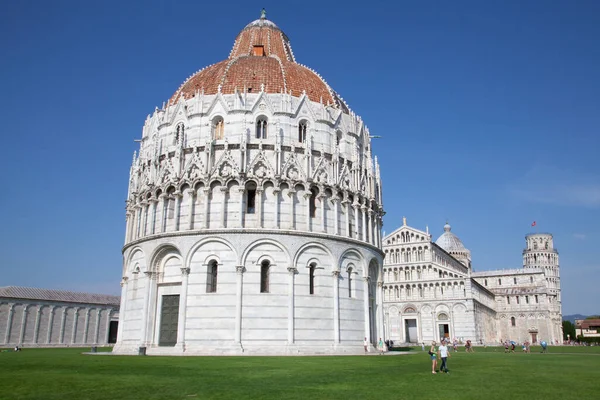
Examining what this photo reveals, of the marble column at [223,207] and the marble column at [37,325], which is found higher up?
the marble column at [223,207]

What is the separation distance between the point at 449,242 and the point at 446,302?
38772 mm

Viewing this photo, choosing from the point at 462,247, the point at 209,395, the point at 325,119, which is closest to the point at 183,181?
the point at 325,119

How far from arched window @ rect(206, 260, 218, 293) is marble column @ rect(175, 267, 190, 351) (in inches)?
56.7

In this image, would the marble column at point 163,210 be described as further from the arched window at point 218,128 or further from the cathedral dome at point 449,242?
the cathedral dome at point 449,242

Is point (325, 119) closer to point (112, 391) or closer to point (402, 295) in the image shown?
point (112, 391)

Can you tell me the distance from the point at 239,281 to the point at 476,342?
60923 millimetres

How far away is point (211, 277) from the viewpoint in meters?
34.2

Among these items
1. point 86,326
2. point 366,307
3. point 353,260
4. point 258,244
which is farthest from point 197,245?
point 86,326

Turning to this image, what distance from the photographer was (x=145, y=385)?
50.2 ft

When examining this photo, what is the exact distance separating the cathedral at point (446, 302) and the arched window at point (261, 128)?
5704cm

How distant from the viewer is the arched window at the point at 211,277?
33.9 m

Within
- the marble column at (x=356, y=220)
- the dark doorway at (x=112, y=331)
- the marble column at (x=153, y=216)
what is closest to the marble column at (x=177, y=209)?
the marble column at (x=153, y=216)

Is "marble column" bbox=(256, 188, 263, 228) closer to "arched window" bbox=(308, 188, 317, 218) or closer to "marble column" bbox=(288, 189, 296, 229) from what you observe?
"marble column" bbox=(288, 189, 296, 229)

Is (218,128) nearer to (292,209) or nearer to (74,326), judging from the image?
(292,209)
